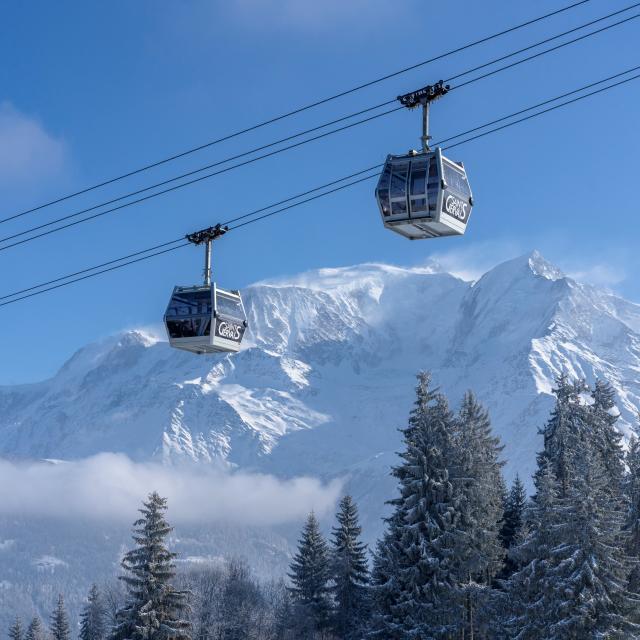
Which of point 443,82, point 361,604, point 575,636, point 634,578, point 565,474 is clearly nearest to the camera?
point 443,82

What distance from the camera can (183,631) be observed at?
6444cm

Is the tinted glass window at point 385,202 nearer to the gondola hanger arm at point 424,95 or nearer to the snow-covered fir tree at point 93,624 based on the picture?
the gondola hanger arm at point 424,95

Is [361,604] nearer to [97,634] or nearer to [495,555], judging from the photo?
[495,555]

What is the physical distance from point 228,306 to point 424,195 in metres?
8.75

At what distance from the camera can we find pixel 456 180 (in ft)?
107

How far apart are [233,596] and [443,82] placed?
331 ft

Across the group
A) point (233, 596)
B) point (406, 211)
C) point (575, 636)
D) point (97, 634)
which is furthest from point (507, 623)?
point (97, 634)

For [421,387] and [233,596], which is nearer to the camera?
[421,387]

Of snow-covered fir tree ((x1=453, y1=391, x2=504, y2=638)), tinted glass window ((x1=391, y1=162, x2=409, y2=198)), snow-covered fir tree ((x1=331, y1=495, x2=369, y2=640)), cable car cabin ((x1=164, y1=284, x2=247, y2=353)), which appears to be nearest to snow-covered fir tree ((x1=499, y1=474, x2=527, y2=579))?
snow-covered fir tree ((x1=453, y1=391, x2=504, y2=638))

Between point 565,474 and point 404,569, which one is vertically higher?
point 565,474

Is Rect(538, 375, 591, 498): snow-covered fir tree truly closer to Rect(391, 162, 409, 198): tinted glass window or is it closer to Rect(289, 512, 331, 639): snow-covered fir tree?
Rect(289, 512, 331, 639): snow-covered fir tree

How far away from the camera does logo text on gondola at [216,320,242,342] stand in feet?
123

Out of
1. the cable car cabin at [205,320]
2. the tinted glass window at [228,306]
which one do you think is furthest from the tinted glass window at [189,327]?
the tinted glass window at [228,306]

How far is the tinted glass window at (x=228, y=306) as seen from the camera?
37.8m
